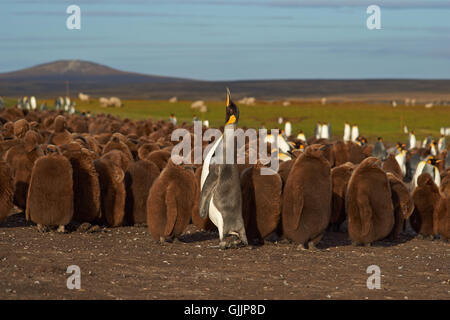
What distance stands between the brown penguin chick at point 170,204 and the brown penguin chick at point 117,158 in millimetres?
1322

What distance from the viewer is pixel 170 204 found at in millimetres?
7234

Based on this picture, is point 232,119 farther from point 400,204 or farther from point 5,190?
point 5,190

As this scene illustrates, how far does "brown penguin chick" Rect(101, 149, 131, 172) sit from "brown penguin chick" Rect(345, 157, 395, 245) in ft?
9.82

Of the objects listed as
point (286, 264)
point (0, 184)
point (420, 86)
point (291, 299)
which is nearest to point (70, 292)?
point (291, 299)

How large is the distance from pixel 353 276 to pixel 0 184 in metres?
4.26

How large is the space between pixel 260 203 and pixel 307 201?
1.78 ft

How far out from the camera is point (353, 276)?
6023mm

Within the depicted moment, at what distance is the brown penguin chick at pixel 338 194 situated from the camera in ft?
28.3

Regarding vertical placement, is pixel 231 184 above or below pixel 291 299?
above

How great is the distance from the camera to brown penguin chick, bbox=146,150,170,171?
9.84m

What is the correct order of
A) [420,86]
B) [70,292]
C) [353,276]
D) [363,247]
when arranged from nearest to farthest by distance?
[70,292] → [353,276] → [363,247] → [420,86]

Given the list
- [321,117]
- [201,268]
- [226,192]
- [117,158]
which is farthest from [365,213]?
[321,117]

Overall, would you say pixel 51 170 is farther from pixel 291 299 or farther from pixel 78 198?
pixel 291 299

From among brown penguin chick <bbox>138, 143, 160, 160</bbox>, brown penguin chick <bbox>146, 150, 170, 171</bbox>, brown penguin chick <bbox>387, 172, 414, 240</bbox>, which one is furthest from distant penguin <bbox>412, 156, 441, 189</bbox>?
brown penguin chick <bbox>146, 150, 170, 171</bbox>
